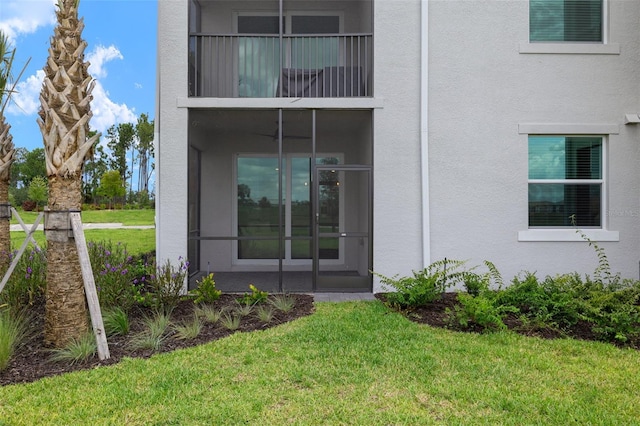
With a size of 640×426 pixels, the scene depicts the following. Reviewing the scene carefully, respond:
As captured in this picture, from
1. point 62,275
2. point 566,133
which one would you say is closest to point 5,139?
point 62,275

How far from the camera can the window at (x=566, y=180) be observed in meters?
7.28

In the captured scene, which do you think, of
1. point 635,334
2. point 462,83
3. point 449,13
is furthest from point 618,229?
point 449,13

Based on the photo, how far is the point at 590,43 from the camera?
7.34 meters

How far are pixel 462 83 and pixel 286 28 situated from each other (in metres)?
4.43

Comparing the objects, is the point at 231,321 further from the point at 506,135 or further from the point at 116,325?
the point at 506,135

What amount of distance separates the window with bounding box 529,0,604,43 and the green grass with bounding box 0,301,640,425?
5.69 metres

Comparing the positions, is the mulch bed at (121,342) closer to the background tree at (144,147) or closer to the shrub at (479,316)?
the shrub at (479,316)

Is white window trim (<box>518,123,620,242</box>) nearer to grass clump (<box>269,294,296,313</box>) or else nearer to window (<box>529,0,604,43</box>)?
window (<box>529,0,604,43</box>)

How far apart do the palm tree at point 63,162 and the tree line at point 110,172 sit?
28.3 meters

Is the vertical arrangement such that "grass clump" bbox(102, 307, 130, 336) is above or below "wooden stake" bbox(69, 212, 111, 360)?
below

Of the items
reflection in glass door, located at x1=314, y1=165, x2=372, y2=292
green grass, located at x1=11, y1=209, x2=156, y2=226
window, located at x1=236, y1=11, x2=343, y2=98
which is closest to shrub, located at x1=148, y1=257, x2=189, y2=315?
reflection in glass door, located at x1=314, y1=165, x2=372, y2=292

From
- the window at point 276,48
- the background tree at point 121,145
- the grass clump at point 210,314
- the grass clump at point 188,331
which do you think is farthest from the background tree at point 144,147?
the grass clump at point 188,331

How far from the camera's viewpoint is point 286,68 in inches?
320

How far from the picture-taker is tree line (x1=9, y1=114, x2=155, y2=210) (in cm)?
3244
